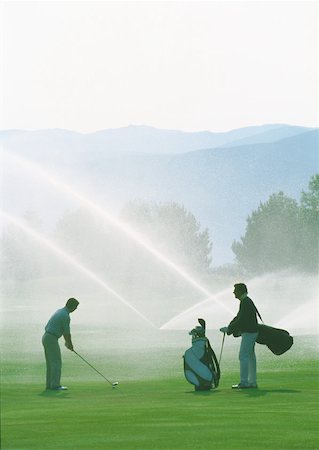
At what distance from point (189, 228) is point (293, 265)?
20804 mm

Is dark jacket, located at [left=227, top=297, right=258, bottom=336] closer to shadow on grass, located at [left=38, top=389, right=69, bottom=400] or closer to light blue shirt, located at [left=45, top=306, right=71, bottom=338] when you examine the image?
light blue shirt, located at [left=45, top=306, right=71, bottom=338]

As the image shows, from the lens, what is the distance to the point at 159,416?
73.3 ft

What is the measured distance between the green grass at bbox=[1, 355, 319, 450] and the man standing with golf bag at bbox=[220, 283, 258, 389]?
60 centimetres

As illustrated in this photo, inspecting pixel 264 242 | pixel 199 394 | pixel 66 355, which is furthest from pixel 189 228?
pixel 199 394

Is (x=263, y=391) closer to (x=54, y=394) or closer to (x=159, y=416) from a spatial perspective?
(x=54, y=394)

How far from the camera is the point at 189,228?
584 feet

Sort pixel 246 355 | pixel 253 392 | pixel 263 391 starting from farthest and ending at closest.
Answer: pixel 263 391 → pixel 246 355 → pixel 253 392

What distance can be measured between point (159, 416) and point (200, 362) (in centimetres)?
495

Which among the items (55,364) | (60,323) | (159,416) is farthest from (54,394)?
(159,416)

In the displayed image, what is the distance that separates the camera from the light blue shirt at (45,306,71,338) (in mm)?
26859

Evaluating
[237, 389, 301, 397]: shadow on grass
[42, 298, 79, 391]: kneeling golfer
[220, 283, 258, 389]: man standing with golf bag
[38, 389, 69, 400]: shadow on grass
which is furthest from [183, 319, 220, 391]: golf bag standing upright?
[38, 389, 69, 400]: shadow on grass

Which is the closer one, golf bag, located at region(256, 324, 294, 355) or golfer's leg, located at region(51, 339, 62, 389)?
golfer's leg, located at region(51, 339, 62, 389)

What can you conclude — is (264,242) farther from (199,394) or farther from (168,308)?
(199,394)

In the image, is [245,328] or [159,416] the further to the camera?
[245,328]
